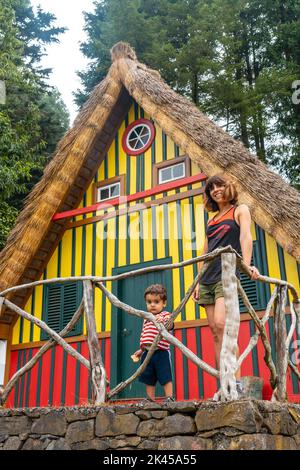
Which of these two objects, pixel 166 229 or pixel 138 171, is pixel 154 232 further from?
pixel 138 171

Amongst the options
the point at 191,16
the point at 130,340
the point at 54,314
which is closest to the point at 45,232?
the point at 54,314

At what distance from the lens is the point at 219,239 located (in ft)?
13.3

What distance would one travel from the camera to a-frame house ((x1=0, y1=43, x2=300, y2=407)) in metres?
6.37

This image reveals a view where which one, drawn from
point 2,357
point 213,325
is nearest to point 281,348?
point 213,325

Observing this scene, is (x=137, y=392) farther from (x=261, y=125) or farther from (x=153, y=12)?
(x=153, y=12)

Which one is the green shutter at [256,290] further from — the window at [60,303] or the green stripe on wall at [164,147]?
the window at [60,303]

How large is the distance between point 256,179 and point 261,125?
34.5ft

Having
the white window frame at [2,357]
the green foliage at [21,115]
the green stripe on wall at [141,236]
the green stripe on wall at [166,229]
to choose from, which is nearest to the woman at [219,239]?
the green stripe on wall at [166,229]

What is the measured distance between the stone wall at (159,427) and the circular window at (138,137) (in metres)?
5.12

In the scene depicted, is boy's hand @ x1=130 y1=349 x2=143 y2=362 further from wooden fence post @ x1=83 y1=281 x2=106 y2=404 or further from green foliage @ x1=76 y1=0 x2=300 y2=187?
green foliage @ x1=76 y1=0 x2=300 y2=187

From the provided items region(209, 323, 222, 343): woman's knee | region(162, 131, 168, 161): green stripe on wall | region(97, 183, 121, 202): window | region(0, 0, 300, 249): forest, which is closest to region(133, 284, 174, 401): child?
region(209, 323, 222, 343): woman's knee

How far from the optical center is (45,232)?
315 inches
